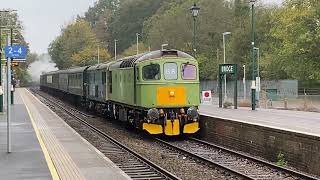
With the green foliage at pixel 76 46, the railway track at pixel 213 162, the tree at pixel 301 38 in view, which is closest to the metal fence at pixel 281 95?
the tree at pixel 301 38

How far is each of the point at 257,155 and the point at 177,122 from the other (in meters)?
4.49

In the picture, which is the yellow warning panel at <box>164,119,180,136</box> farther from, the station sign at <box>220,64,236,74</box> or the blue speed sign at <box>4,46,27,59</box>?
the station sign at <box>220,64,236,74</box>

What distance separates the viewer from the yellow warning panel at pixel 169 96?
2033cm

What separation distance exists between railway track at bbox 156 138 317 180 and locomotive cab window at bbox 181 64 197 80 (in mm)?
2522

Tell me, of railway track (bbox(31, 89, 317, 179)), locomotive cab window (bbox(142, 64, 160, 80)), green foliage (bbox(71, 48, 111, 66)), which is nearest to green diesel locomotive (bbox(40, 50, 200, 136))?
locomotive cab window (bbox(142, 64, 160, 80))

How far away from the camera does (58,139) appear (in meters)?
18.6

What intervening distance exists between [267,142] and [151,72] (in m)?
6.24

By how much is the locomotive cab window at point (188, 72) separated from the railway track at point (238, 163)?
8.27 feet

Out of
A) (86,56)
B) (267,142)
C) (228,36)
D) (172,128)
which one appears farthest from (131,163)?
(86,56)

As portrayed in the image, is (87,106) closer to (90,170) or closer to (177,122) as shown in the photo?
(177,122)

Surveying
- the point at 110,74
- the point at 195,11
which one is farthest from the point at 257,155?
the point at 195,11

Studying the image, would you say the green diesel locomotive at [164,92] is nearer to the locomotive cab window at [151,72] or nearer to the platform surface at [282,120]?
the locomotive cab window at [151,72]

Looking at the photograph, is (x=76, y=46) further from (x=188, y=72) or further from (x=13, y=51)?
(x=13, y=51)

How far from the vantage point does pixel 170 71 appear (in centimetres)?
2081
